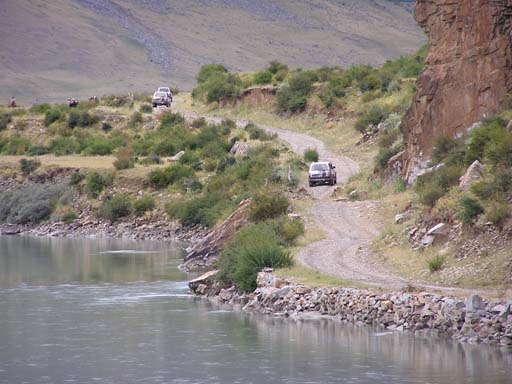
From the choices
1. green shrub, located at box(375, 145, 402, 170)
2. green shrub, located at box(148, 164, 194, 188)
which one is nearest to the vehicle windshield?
green shrub, located at box(375, 145, 402, 170)

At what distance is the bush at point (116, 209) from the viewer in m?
66.4

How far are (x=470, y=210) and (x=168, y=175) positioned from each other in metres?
36.2

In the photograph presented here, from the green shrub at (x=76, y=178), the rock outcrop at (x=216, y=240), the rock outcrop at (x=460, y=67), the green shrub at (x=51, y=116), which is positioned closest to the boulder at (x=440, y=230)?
the rock outcrop at (x=460, y=67)

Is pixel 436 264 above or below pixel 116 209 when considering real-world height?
below

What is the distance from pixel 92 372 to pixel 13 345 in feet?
14.6

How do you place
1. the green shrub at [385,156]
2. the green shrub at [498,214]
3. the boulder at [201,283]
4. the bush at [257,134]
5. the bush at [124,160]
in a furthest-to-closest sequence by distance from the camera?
the bush at [257,134] < the bush at [124,160] < the green shrub at [385,156] < the boulder at [201,283] < the green shrub at [498,214]

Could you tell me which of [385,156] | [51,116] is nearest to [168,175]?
[385,156]

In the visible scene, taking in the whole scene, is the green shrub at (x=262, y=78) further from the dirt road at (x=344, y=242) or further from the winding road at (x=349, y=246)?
the dirt road at (x=344, y=242)

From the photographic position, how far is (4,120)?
9144 cm

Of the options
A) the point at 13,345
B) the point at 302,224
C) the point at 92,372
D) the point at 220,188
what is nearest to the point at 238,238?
the point at 302,224

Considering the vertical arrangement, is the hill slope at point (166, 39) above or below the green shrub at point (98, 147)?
above

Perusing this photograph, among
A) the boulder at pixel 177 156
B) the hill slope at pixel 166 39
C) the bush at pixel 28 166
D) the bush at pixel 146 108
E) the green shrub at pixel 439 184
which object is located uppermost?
the hill slope at pixel 166 39

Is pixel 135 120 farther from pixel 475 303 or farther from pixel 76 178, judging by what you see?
pixel 475 303

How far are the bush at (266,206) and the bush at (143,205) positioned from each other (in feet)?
64.6
